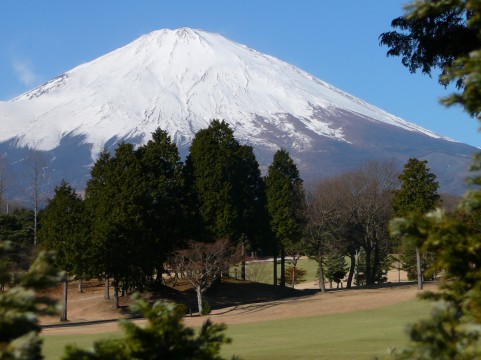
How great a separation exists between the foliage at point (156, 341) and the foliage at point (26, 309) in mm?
434

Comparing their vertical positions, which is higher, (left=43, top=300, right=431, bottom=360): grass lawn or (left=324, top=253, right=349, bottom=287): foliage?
(left=324, top=253, right=349, bottom=287): foliage

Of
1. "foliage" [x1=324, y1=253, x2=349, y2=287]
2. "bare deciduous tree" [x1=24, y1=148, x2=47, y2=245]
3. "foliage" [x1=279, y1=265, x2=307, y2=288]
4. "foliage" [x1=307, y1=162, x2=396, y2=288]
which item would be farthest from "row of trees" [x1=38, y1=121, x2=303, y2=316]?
"foliage" [x1=279, y1=265, x2=307, y2=288]

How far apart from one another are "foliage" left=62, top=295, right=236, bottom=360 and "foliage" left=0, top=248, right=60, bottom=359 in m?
0.43

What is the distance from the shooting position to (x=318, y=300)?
4375 centimetres

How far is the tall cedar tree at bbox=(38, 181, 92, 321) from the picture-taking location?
38594mm

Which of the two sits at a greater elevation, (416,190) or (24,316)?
(416,190)

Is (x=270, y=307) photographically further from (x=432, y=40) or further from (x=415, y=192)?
(x=432, y=40)

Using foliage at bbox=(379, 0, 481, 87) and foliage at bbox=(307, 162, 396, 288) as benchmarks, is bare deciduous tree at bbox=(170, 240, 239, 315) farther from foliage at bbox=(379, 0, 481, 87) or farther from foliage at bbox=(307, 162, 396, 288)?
foliage at bbox=(379, 0, 481, 87)

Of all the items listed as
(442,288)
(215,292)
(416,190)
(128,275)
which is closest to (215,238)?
(215,292)

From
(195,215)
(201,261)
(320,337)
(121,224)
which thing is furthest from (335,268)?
(320,337)

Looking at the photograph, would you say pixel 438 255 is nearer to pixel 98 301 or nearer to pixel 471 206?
pixel 471 206

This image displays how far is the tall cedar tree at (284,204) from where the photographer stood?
50688mm

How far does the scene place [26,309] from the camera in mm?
4711

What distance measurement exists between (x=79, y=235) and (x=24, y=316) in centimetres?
3504
